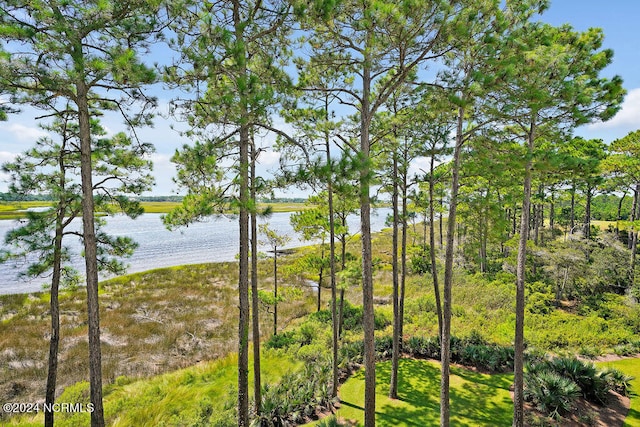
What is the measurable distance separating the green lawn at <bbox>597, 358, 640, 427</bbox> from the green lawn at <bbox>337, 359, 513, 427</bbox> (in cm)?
276

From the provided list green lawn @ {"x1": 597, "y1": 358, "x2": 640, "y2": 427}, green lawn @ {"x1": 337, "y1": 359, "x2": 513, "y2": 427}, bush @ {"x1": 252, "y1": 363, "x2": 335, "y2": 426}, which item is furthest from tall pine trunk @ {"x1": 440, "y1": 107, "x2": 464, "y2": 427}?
green lawn @ {"x1": 597, "y1": 358, "x2": 640, "y2": 427}

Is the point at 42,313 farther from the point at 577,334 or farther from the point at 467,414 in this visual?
the point at 577,334

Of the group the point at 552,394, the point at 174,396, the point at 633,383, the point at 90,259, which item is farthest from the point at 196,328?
the point at 633,383

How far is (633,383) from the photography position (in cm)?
971

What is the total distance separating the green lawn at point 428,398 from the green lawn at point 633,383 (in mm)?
2759

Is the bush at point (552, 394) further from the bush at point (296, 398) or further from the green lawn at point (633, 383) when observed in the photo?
the bush at point (296, 398)

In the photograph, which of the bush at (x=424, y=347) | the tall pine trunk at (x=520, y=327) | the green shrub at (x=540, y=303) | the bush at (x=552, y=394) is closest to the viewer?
the tall pine trunk at (x=520, y=327)

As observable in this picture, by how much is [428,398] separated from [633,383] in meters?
6.53

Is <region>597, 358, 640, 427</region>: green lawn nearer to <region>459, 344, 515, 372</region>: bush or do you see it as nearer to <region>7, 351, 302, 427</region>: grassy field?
<region>459, 344, 515, 372</region>: bush

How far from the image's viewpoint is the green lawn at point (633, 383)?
7930 mm

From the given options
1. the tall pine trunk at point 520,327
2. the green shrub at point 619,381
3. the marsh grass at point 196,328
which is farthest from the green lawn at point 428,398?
the green shrub at point 619,381

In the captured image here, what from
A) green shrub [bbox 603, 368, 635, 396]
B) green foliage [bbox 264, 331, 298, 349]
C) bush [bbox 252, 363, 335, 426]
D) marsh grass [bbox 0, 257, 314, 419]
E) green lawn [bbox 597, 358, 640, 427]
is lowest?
marsh grass [bbox 0, 257, 314, 419]

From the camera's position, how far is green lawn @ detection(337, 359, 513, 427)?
859 cm

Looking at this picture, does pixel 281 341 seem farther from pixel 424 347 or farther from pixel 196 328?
→ pixel 424 347
